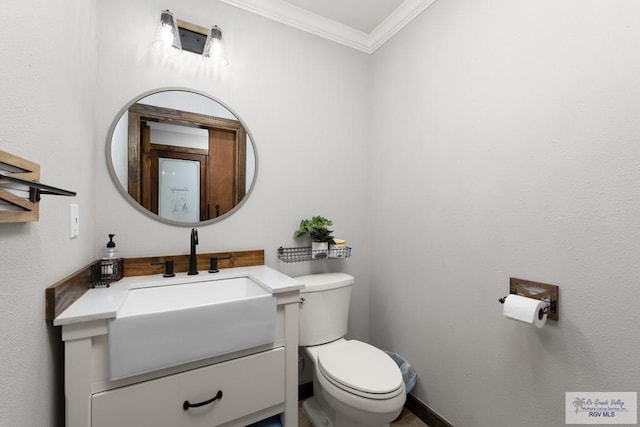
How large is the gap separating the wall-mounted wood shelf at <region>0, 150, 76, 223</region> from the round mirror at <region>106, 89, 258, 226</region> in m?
0.75

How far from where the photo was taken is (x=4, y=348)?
612 mm

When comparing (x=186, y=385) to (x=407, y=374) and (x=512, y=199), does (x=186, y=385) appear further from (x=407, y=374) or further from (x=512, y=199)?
(x=512, y=199)

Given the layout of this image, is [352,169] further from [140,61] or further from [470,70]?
[140,61]

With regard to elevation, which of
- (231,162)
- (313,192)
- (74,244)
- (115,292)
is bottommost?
(115,292)

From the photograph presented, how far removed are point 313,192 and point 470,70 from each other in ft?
3.71

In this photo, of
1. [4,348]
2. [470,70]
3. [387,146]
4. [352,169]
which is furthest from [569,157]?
[4,348]

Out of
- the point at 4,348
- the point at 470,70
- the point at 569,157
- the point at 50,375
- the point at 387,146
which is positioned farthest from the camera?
the point at 387,146

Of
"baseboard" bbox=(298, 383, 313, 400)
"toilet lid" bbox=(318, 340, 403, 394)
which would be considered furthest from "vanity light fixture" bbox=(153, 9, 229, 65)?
"baseboard" bbox=(298, 383, 313, 400)

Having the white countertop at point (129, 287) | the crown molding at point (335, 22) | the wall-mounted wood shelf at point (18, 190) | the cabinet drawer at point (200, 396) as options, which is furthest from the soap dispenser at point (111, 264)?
the crown molding at point (335, 22)

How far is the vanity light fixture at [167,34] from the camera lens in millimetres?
1427

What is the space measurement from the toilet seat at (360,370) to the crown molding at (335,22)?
203cm

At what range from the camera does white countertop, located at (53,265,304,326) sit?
883 mm

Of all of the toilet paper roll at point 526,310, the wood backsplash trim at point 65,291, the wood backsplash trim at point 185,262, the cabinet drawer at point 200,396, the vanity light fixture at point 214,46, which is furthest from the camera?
the vanity light fixture at point 214,46

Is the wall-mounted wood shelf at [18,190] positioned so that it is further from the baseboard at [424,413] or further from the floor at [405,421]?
the baseboard at [424,413]
